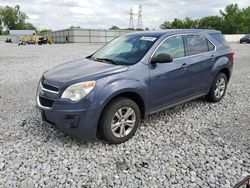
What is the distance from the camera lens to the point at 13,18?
102188mm

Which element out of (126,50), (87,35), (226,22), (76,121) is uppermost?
(226,22)

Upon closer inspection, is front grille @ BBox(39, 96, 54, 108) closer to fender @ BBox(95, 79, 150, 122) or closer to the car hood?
the car hood

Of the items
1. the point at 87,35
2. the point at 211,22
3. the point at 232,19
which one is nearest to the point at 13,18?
the point at 87,35

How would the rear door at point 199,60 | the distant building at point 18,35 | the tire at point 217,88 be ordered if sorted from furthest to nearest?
the distant building at point 18,35
the tire at point 217,88
the rear door at point 199,60

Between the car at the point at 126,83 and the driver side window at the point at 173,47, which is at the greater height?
the driver side window at the point at 173,47

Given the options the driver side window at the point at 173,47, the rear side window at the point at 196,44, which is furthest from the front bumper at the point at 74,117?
the rear side window at the point at 196,44

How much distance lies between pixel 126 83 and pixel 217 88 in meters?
2.88

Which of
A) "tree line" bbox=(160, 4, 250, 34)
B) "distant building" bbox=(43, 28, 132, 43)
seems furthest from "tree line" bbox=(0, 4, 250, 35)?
"distant building" bbox=(43, 28, 132, 43)

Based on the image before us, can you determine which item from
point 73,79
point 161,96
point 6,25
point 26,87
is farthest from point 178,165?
point 6,25

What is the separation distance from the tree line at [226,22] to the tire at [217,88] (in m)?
65.5

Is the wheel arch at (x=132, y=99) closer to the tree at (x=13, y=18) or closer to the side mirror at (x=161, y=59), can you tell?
the side mirror at (x=161, y=59)

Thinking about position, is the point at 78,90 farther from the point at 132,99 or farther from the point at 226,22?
the point at 226,22

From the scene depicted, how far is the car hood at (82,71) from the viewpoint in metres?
3.41

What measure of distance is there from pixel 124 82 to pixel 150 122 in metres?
1.30
